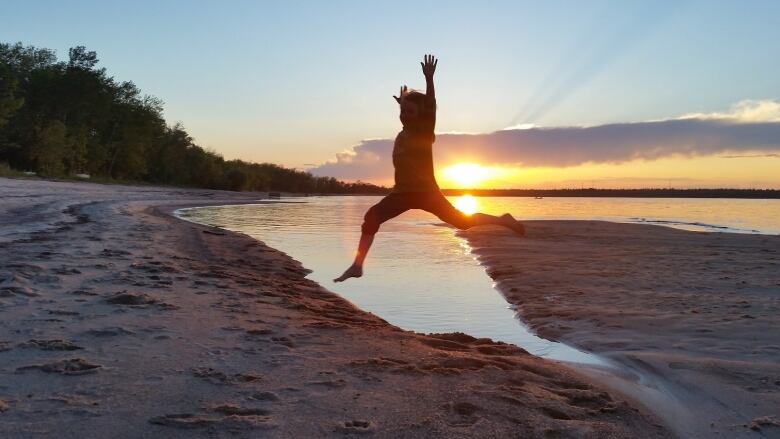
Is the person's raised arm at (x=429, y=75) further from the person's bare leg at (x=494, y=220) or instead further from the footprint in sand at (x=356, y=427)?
the footprint in sand at (x=356, y=427)

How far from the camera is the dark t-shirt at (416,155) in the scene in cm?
632

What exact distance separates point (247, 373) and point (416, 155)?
295 cm

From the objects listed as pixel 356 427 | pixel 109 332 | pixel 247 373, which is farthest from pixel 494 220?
pixel 109 332

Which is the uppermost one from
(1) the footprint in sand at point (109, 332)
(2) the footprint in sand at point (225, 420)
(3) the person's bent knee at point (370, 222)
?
(3) the person's bent knee at point (370, 222)

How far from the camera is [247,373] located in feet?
15.4

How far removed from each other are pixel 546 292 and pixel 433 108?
577 centimetres

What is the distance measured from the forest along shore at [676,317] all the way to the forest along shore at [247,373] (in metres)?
0.87

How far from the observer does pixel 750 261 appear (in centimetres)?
1528

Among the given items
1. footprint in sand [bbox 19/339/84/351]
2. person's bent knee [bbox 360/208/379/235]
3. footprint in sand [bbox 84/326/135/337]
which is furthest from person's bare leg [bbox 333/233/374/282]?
footprint in sand [bbox 19/339/84/351]

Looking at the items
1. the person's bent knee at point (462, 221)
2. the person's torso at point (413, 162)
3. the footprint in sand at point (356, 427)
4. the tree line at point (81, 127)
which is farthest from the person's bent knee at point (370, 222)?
the tree line at point (81, 127)

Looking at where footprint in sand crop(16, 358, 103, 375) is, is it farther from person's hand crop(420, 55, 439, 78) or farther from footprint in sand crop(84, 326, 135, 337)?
person's hand crop(420, 55, 439, 78)

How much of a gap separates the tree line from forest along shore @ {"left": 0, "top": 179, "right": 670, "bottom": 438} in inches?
2182

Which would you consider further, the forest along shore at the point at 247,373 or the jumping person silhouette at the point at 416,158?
the jumping person silhouette at the point at 416,158

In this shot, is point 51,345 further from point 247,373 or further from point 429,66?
point 429,66
